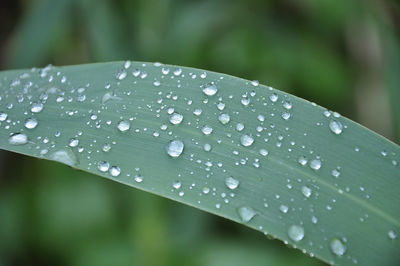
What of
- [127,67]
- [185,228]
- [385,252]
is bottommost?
[185,228]

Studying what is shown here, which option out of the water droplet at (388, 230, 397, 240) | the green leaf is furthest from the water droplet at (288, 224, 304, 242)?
the water droplet at (388, 230, 397, 240)

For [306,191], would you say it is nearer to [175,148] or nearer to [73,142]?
[175,148]

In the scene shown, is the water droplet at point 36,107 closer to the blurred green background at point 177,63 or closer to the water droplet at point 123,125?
the water droplet at point 123,125

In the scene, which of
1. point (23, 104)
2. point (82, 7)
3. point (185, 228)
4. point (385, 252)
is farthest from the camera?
point (82, 7)

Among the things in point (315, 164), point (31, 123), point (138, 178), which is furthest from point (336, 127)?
point (31, 123)

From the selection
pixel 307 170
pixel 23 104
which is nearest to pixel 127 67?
pixel 23 104

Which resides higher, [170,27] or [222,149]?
[222,149]

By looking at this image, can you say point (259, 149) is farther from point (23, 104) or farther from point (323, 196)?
point (23, 104)
